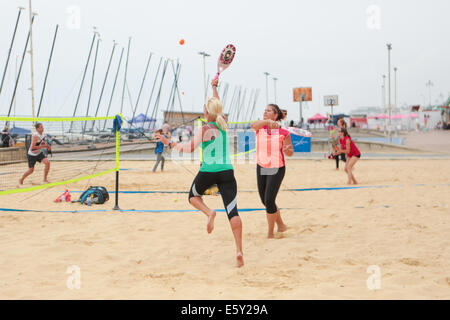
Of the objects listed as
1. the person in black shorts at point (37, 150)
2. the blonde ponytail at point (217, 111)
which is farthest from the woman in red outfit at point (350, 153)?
the person in black shorts at point (37, 150)

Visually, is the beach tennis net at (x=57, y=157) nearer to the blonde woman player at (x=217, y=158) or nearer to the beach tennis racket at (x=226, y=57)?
the beach tennis racket at (x=226, y=57)

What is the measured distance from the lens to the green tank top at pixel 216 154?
12.9ft

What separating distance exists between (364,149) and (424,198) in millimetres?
18592

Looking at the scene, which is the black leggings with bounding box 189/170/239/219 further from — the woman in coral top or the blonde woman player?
the woman in coral top

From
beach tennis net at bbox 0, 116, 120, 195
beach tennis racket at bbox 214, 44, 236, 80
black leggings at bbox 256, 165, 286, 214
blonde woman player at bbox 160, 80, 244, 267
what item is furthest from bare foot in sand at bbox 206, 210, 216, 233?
beach tennis net at bbox 0, 116, 120, 195

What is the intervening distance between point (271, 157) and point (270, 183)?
1.01ft

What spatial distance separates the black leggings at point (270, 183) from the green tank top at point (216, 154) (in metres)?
1.10

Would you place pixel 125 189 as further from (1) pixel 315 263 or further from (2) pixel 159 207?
(1) pixel 315 263

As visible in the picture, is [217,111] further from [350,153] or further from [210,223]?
[350,153]

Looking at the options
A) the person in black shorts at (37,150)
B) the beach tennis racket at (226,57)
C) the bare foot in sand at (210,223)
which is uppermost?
the beach tennis racket at (226,57)

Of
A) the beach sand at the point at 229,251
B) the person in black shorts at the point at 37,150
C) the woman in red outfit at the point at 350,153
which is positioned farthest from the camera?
the woman in red outfit at the point at 350,153

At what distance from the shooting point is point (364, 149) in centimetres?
2570

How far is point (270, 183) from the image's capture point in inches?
197

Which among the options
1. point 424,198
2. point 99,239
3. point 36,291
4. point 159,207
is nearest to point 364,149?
point 424,198
